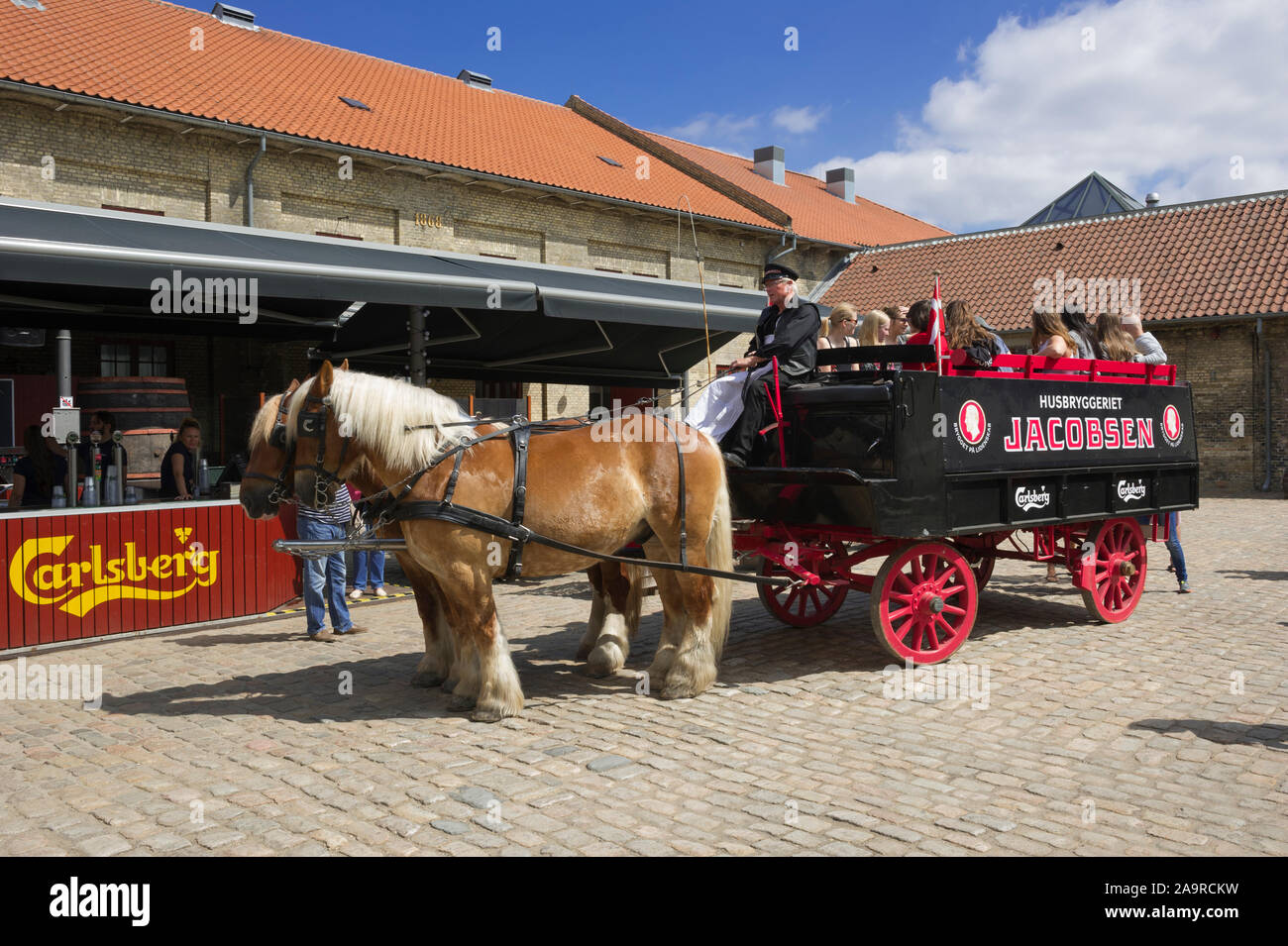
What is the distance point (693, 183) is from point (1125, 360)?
78.0 ft

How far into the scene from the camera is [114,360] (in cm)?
1695

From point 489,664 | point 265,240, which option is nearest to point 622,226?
point 265,240

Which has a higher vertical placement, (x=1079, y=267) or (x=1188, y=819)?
(x=1079, y=267)

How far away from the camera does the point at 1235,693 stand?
5.58 metres

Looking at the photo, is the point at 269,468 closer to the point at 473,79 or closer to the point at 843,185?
the point at 473,79

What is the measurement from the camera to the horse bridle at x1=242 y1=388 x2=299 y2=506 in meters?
5.16

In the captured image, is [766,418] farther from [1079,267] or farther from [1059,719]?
[1079,267]

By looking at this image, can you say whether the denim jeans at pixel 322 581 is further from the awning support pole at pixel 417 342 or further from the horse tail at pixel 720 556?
the horse tail at pixel 720 556

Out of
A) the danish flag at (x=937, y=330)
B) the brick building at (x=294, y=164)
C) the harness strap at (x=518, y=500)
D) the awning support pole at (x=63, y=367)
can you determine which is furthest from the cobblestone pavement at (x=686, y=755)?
the brick building at (x=294, y=164)

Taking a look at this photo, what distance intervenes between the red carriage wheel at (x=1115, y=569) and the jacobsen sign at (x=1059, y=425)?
24.9 inches

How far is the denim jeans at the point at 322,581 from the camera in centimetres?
772

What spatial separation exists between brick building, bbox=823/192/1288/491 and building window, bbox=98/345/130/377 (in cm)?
1748

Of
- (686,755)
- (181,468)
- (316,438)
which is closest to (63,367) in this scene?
(181,468)

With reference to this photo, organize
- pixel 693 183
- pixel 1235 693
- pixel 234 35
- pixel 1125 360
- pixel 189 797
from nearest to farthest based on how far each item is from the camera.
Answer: pixel 189 797, pixel 1235 693, pixel 1125 360, pixel 234 35, pixel 693 183
